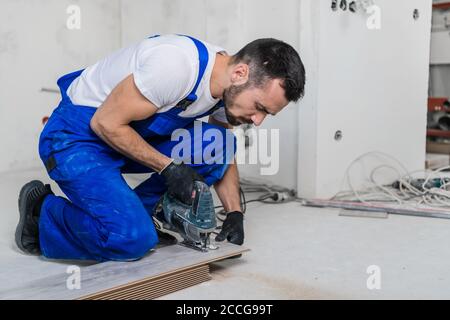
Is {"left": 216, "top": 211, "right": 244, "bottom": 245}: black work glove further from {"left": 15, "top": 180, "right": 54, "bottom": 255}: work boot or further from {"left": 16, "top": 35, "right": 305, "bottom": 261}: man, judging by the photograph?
{"left": 15, "top": 180, "right": 54, "bottom": 255}: work boot

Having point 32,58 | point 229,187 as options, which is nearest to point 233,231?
point 229,187

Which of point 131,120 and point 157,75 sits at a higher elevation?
point 157,75

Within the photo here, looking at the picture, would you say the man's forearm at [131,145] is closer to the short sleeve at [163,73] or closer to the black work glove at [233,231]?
the short sleeve at [163,73]

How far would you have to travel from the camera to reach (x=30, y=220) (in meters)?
1.92

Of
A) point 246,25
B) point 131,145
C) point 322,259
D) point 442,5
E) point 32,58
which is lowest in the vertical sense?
point 322,259

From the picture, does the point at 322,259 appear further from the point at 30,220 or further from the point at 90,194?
the point at 30,220

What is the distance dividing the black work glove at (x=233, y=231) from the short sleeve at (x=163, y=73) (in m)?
0.52

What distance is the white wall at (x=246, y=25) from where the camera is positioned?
279 cm

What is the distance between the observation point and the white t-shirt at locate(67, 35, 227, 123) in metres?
1.59

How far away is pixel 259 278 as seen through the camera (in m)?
1.70

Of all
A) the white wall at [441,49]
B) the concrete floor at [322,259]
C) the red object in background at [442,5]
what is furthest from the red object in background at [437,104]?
the concrete floor at [322,259]

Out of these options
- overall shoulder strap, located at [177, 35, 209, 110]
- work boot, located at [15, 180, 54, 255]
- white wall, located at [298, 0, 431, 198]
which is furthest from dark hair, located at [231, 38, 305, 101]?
white wall, located at [298, 0, 431, 198]

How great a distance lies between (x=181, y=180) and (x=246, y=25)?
151 centimetres
